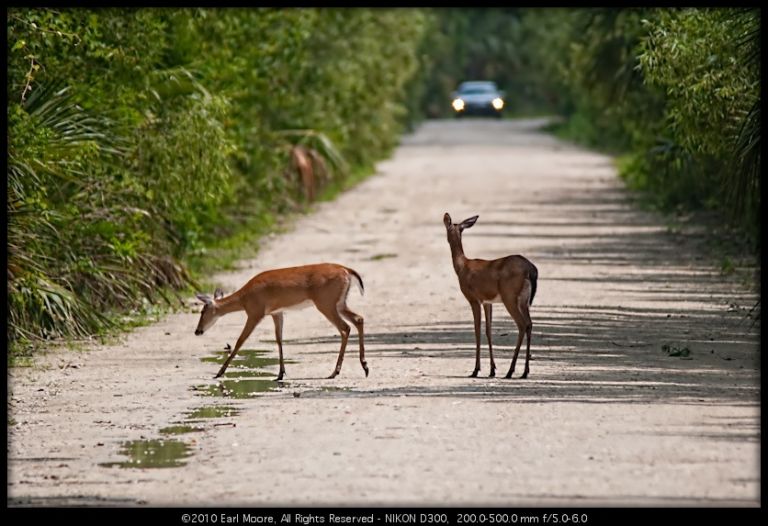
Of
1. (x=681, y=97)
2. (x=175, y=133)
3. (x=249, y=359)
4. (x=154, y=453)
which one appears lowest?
(x=249, y=359)

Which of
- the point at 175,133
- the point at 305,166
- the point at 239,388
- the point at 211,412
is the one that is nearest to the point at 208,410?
the point at 211,412

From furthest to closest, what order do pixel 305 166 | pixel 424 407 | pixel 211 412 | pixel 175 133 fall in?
pixel 305 166 → pixel 175 133 → pixel 211 412 → pixel 424 407

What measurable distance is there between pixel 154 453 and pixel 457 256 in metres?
4.05

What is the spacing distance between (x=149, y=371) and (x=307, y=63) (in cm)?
2132

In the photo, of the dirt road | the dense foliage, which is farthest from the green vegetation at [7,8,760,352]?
the dirt road

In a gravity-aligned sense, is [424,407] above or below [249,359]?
above

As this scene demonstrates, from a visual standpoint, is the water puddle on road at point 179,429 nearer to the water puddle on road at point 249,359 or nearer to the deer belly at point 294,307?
the deer belly at point 294,307

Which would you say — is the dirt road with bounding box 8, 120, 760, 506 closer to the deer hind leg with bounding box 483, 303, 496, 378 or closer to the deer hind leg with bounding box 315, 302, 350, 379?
the deer hind leg with bounding box 315, 302, 350, 379

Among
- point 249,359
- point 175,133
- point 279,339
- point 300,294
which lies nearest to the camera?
point 300,294

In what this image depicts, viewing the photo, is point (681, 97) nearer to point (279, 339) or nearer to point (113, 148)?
point (113, 148)

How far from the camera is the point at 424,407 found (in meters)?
12.2

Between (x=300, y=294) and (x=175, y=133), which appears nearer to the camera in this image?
(x=300, y=294)

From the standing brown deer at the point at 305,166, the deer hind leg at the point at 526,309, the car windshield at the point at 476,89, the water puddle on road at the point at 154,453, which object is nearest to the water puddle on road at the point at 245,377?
the deer hind leg at the point at 526,309

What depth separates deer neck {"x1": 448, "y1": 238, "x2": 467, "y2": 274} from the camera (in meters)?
14.0
